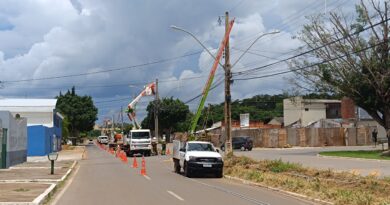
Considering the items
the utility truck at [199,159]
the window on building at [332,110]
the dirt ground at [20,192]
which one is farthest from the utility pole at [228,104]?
the window on building at [332,110]

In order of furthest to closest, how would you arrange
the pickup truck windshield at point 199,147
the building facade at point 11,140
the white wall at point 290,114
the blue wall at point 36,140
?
the white wall at point 290,114 < the blue wall at point 36,140 < the building facade at point 11,140 < the pickup truck windshield at point 199,147

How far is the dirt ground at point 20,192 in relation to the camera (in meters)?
15.0

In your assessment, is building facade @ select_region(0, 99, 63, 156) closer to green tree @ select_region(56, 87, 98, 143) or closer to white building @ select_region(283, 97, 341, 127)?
green tree @ select_region(56, 87, 98, 143)

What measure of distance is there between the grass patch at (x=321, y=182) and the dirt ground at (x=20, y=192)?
8.12m

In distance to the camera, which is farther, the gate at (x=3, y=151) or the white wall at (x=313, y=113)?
the white wall at (x=313, y=113)

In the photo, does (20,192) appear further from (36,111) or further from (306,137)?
(306,137)

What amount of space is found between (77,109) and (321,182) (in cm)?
8944

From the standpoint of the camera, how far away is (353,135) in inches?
2699

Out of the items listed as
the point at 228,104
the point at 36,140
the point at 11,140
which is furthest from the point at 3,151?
the point at 36,140

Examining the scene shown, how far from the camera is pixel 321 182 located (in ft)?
60.4

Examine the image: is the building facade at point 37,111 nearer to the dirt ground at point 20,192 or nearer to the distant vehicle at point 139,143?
the distant vehicle at point 139,143

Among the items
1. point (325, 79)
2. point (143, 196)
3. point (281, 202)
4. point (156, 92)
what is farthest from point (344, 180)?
point (156, 92)

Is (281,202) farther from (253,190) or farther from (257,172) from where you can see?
(257,172)

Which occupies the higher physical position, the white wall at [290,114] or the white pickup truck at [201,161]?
the white wall at [290,114]
